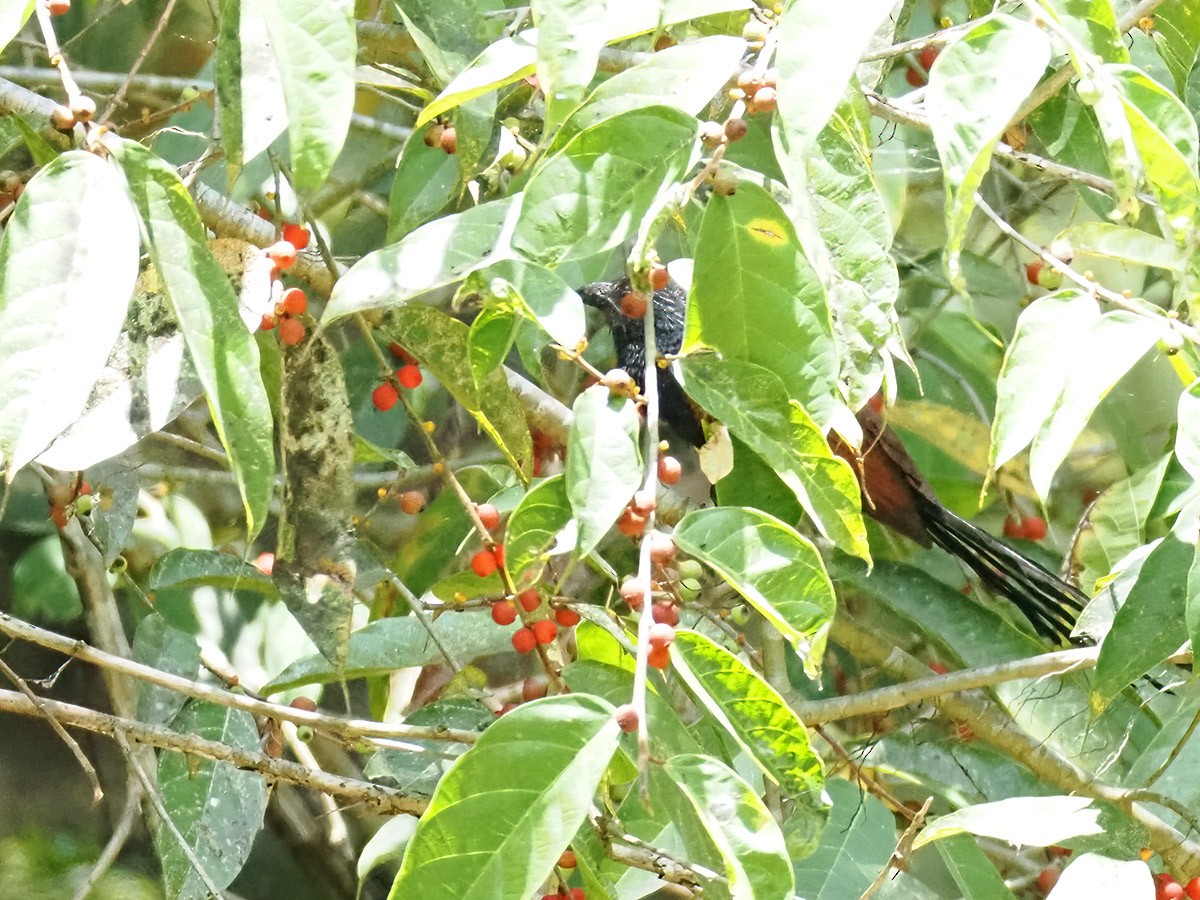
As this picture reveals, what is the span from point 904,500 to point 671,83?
4.04 ft

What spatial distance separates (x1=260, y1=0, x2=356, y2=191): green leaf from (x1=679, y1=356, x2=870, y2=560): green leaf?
0.98 feet

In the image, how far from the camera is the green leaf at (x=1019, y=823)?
926 millimetres

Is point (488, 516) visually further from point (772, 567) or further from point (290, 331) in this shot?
point (772, 567)

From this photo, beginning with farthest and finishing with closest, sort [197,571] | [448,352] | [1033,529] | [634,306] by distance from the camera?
[1033,529] < [197,571] < [634,306] < [448,352]

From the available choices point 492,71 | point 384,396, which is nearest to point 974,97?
point 492,71

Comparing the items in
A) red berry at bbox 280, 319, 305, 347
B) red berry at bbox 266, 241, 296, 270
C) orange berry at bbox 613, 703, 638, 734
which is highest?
red berry at bbox 266, 241, 296, 270

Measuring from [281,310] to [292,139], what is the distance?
35 centimetres

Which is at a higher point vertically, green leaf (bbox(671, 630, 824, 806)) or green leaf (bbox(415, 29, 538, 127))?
green leaf (bbox(415, 29, 538, 127))

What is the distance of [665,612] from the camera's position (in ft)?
3.27

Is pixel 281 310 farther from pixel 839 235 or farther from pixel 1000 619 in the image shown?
pixel 1000 619

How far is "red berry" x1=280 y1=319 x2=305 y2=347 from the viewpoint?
1.00 metres

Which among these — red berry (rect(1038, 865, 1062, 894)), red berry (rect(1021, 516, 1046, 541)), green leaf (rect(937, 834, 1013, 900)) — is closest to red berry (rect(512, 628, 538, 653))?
green leaf (rect(937, 834, 1013, 900))

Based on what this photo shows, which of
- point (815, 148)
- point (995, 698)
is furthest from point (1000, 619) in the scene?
point (815, 148)

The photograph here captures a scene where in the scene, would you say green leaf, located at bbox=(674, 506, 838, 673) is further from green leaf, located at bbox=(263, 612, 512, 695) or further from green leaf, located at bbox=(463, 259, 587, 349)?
green leaf, located at bbox=(263, 612, 512, 695)
